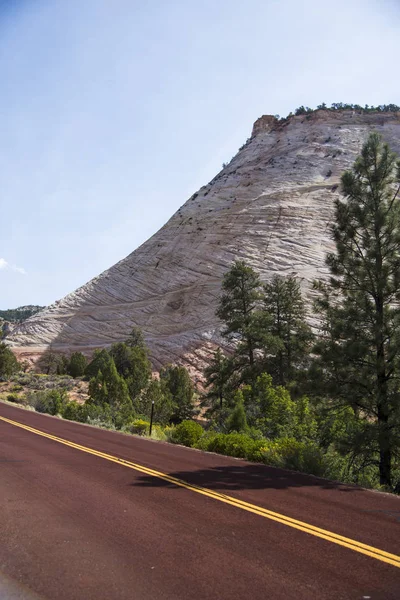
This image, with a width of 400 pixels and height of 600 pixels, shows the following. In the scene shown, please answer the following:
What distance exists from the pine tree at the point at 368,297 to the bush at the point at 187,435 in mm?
3844

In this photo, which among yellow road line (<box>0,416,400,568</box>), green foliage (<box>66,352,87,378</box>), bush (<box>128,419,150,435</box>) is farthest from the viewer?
green foliage (<box>66,352,87,378</box>)

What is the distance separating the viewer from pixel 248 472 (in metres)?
7.67

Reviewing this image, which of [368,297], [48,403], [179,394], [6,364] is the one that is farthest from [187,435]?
[6,364]

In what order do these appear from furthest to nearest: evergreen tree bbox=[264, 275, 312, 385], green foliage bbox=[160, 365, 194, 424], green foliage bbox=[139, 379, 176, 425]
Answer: green foliage bbox=[160, 365, 194, 424]
evergreen tree bbox=[264, 275, 312, 385]
green foliage bbox=[139, 379, 176, 425]

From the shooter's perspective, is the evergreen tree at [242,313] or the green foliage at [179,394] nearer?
the evergreen tree at [242,313]

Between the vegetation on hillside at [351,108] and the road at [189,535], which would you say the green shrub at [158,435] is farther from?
the vegetation on hillside at [351,108]

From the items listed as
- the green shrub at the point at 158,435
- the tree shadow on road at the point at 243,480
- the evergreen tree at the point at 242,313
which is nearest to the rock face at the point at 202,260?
the evergreen tree at the point at 242,313

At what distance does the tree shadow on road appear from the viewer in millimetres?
6359

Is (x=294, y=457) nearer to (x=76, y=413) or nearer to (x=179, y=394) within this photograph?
(x=76, y=413)

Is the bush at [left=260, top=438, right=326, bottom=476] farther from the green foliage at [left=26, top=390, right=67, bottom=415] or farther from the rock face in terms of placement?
the rock face

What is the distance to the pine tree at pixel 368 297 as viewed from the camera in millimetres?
10898

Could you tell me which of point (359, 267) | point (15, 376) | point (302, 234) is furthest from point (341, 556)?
point (302, 234)

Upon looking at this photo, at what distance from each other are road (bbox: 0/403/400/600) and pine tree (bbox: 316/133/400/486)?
457 cm

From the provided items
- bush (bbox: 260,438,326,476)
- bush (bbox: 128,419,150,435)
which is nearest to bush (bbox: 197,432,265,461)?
bush (bbox: 260,438,326,476)
